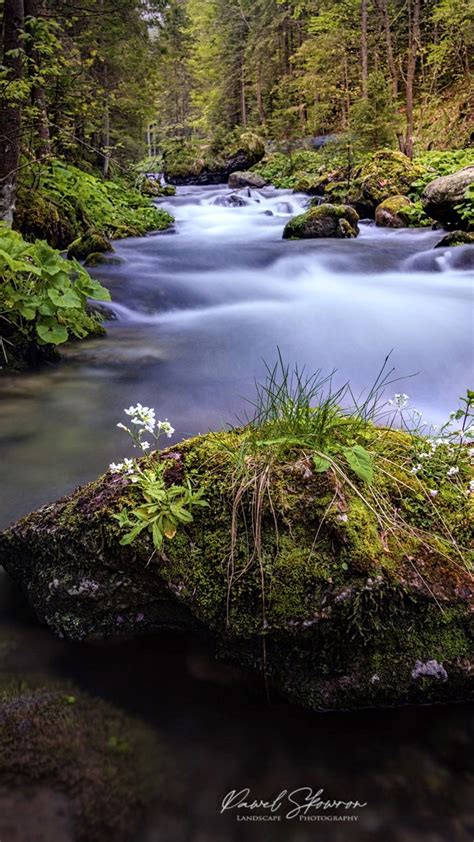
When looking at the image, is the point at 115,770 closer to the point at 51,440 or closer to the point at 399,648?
the point at 399,648

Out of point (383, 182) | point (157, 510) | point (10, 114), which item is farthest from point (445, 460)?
point (383, 182)

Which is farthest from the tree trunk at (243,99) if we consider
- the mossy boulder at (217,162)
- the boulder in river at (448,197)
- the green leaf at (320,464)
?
the green leaf at (320,464)

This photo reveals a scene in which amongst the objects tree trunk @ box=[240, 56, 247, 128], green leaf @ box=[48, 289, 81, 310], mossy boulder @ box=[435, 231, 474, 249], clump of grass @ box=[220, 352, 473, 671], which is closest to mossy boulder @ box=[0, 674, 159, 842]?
clump of grass @ box=[220, 352, 473, 671]

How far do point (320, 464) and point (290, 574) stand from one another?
45 cm

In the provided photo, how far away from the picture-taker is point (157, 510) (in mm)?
2064

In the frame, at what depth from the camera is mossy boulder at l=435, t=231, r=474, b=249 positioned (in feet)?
32.5

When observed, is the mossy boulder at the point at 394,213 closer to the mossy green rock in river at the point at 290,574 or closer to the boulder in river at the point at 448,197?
the boulder in river at the point at 448,197

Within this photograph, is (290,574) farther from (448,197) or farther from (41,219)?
(448,197)

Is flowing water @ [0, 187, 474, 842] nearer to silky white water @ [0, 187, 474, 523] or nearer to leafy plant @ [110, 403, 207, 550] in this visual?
silky white water @ [0, 187, 474, 523]

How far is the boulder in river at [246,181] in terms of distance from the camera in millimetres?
21906

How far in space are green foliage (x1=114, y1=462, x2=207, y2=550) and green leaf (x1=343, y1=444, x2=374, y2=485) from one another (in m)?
0.61

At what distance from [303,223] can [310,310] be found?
18.3 feet

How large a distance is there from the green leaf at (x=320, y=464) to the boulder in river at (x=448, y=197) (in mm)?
10388

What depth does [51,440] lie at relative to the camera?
155 inches
